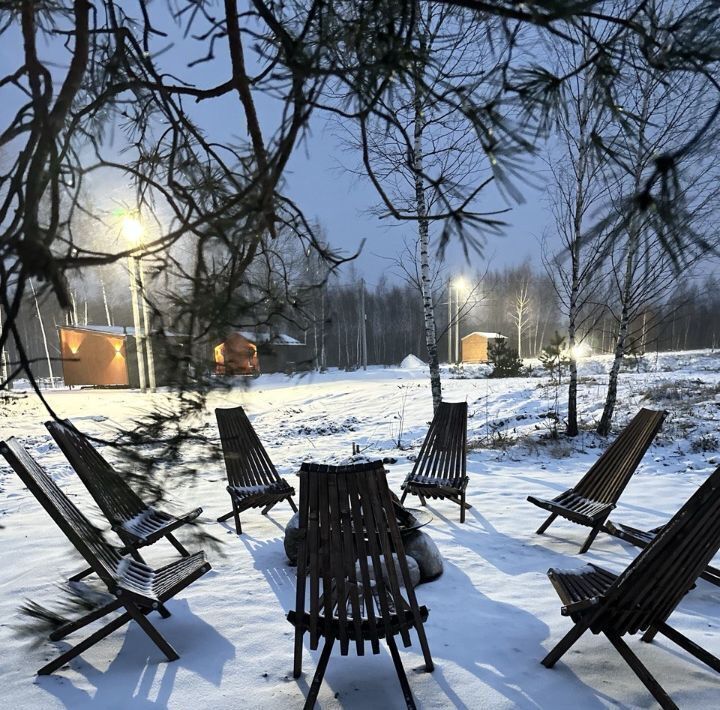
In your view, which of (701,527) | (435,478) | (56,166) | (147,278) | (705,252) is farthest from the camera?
(435,478)

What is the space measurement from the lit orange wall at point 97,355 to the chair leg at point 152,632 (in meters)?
17.8

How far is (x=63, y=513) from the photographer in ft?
7.31

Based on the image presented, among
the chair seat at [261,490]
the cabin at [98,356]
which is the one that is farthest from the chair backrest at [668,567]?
the cabin at [98,356]

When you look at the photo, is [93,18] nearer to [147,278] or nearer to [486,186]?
[147,278]

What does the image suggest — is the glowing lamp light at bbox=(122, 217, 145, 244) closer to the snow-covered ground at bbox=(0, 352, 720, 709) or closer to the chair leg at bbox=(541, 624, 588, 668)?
the snow-covered ground at bbox=(0, 352, 720, 709)

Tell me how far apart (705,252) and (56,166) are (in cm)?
126

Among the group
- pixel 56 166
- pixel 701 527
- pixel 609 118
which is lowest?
pixel 701 527

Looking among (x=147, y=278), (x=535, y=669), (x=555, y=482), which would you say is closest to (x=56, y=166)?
(x=147, y=278)

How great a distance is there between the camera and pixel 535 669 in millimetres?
2201

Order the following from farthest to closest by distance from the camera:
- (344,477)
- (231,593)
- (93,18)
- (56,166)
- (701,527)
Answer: (231,593), (344,477), (701,527), (93,18), (56,166)

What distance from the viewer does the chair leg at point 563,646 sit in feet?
6.89

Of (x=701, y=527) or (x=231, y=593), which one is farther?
(x=231, y=593)

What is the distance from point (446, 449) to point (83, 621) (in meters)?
3.31

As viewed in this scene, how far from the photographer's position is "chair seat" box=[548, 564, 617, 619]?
6.82 ft
